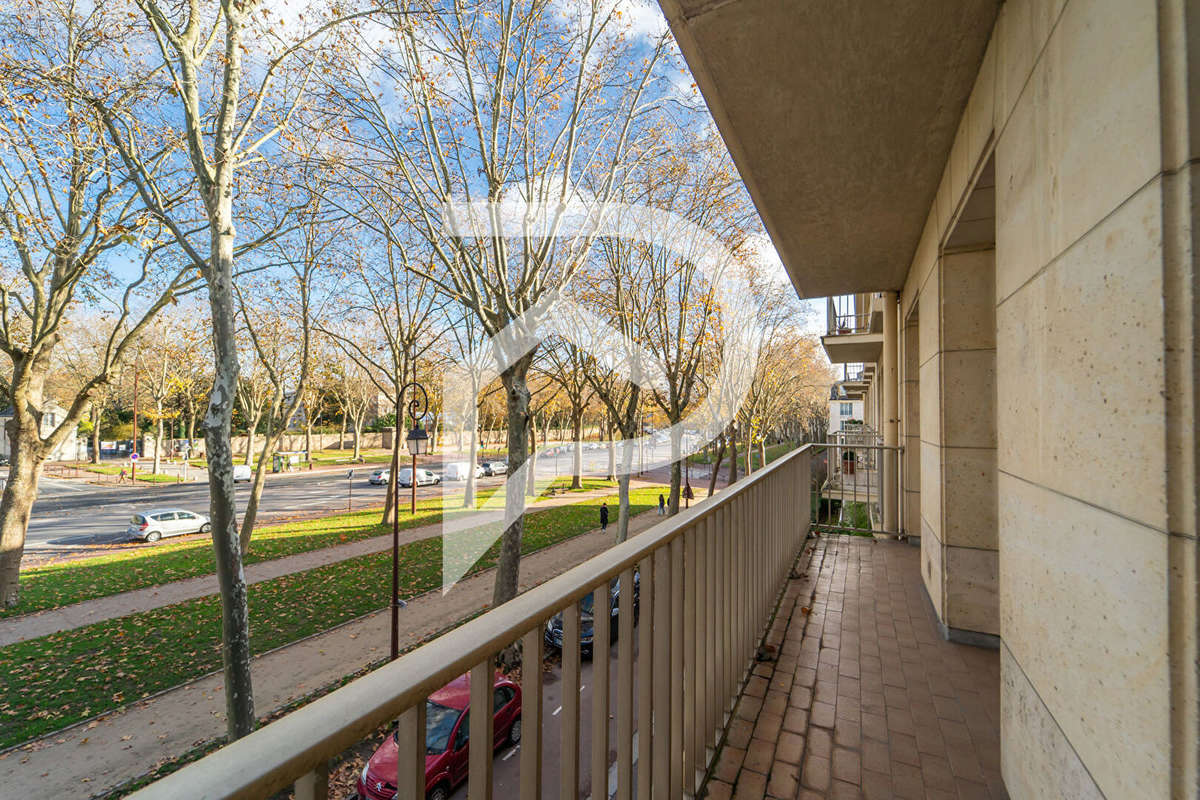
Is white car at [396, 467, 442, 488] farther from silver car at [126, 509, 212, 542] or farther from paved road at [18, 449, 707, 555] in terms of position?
silver car at [126, 509, 212, 542]

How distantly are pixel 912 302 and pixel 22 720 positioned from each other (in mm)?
13680

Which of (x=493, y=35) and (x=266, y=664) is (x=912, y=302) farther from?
(x=266, y=664)

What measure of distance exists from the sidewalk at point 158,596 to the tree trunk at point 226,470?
740cm

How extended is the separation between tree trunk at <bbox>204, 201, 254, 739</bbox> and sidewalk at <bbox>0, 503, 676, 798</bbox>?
4.25 feet

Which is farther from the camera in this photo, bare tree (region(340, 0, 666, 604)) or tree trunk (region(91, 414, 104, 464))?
tree trunk (region(91, 414, 104, 464))

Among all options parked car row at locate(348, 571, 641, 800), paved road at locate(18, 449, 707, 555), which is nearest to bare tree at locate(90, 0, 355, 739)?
parked car row at locate(348, 571, 641, 800)

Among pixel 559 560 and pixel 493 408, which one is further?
pixel 493 408

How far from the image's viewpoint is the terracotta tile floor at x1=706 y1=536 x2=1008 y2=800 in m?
2.28

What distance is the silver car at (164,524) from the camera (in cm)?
1799

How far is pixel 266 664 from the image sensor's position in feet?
30.9

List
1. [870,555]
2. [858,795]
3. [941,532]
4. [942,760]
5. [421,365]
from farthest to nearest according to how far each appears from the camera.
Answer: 1. [421,365]
2. [870,555]
3. [941,532]
4. [942,760]
5. [858,795]

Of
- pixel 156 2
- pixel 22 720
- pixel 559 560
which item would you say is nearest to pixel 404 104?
pixel 156 2

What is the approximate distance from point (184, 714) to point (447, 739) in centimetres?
939

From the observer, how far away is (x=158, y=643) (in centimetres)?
1018
